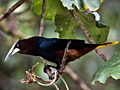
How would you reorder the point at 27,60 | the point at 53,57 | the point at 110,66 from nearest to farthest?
1. the point at 110,66
2. the point at 53,57
3. the point at 27,60

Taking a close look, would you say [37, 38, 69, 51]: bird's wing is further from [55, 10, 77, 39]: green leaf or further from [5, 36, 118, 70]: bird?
[55, 10, 77, 39]: green leaf

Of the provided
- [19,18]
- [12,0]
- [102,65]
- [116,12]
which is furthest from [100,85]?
[102,65]

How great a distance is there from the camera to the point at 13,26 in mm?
3631

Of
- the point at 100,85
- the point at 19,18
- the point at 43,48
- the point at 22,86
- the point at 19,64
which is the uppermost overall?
the point at 43,48

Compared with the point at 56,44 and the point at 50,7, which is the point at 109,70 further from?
the point at 50,7

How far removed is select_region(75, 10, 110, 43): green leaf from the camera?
2574mm

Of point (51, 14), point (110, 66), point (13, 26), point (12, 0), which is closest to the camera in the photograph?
point (110, 66)

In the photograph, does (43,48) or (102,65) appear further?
(43,48)

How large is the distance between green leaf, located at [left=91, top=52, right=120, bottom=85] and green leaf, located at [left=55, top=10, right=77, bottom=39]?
3.45 ft

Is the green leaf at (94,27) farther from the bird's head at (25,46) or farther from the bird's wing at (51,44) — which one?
the bird's head at (25,46)

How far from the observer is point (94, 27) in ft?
8.77

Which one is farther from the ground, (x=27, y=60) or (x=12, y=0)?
(x=12, y=0)

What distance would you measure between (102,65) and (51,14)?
1228 mm

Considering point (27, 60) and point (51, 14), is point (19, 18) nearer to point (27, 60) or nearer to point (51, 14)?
point (27, 60)
